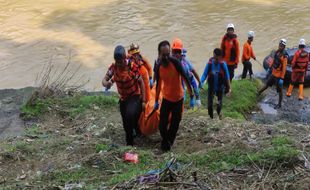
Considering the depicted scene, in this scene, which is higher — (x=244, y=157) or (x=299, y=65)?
(x=244, y=157)

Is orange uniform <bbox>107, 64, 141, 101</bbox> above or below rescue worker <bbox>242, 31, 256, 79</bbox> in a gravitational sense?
above

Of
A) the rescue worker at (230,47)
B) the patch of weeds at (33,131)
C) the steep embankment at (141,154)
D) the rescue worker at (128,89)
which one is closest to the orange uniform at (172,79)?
the rescue worker at (128,89)

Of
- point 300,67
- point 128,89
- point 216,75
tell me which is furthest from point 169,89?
point 300,67

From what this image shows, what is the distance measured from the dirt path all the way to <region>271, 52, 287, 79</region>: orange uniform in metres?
5.62

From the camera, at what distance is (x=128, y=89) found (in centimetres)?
683

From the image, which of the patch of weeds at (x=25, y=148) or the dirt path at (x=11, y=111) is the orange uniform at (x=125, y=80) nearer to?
the patch of weeds at (x=25, y=148)

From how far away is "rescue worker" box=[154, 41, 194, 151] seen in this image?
6254mm

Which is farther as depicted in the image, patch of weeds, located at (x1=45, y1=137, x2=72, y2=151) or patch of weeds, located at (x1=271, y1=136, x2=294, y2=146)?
patch of weeds, located at (x1=45, y1=137, x2=72, y2=151)

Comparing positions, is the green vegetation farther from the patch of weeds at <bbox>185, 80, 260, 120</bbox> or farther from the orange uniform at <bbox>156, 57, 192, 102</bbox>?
the orange uniform at <bbox>156, 57, 192, 102</bbox>

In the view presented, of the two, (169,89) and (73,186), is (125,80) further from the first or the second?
(73,186)

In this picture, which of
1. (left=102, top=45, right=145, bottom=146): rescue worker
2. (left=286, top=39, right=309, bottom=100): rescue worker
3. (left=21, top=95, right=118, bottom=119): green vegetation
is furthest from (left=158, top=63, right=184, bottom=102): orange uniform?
(left=286, top=39, right=309, bottom=100): rescue worker

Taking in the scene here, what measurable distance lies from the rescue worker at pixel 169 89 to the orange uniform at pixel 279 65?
15.6 ft

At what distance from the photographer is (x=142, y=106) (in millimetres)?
6938

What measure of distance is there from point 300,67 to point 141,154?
A: 6763mm
